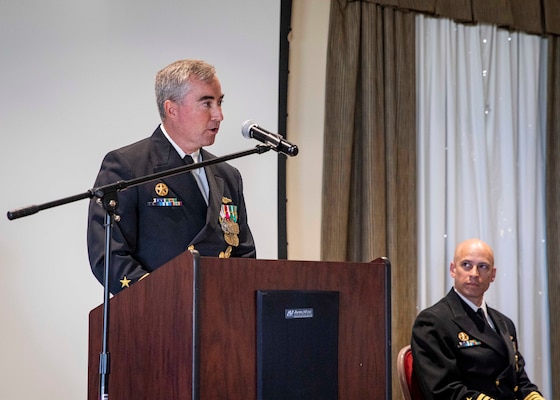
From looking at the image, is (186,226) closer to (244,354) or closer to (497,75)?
(244,354)

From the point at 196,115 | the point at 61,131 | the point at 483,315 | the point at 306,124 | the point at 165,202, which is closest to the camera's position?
the point at 165,202

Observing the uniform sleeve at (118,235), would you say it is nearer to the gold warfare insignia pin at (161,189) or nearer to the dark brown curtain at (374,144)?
the gold warfare insignia pin at (161,189)

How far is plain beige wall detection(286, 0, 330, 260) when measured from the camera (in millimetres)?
4176

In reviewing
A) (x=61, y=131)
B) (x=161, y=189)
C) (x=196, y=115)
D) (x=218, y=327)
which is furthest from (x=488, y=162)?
(x=218, y=327)

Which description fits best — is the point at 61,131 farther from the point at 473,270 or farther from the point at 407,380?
the point at 473,270

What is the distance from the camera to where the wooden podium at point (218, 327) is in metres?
1.88

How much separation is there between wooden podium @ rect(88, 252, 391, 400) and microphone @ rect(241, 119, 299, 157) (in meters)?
0.36

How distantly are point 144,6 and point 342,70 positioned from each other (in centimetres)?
101

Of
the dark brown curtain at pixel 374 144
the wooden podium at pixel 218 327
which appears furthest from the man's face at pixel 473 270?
the wooden podium at pixel 218 327

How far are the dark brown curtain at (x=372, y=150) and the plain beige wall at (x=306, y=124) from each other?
2.7 inches

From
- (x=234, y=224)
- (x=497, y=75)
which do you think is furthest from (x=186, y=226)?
(x=497, y=75)

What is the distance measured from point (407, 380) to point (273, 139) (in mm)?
1815

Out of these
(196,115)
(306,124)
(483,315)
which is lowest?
(483,315)

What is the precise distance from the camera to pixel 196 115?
266 cm
